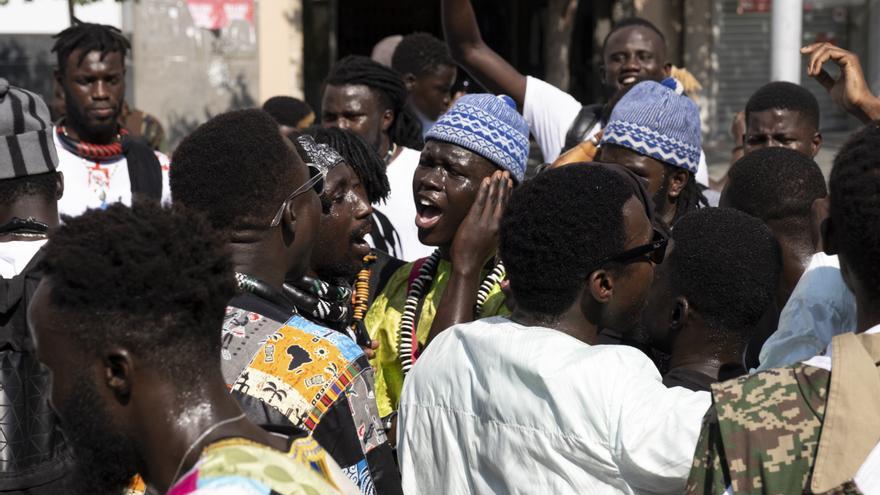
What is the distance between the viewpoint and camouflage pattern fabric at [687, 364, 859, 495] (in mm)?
2320

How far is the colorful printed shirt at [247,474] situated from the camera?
1.86 m

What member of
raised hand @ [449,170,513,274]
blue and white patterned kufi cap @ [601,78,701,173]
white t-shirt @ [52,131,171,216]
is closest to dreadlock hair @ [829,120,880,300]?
raised hand @ [449,170,513,274]

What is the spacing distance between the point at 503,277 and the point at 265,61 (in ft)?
35.5

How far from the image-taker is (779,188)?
4.04 meters

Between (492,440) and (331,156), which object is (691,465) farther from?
(331,156)

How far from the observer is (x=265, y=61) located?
14.4 metres

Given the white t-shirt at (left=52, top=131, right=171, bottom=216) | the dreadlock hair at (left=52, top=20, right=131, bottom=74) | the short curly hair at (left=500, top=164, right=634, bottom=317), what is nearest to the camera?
the short curly hair at (left=500, top=164, right=634, bottom=317)

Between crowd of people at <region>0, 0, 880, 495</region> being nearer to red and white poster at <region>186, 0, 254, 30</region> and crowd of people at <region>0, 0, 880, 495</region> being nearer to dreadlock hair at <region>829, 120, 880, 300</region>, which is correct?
dreadlock hair at <region>829, 120, 880, 300</region>

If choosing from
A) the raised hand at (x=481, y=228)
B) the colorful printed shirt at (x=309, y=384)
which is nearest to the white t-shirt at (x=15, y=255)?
the colorful printed shirt at (x=309, y=384)

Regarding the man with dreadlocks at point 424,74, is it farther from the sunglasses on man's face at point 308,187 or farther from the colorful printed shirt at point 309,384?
the colorful printed shirt at point 309,384

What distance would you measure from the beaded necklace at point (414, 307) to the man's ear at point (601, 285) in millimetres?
1109

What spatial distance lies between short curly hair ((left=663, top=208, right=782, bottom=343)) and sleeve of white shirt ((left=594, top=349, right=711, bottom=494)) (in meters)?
0.62

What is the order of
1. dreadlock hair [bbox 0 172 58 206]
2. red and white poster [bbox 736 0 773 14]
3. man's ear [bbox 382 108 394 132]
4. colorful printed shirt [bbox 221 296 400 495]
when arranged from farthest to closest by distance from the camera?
red and white poster [bbox 736 0 773 14], man's ear [bbox 382 108 394 132], dreadlock hair [bbox 0 172 58 206], colorful printed shirt [bbox 221 296 400 495]

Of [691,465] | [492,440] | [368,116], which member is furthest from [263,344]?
[368,116]
